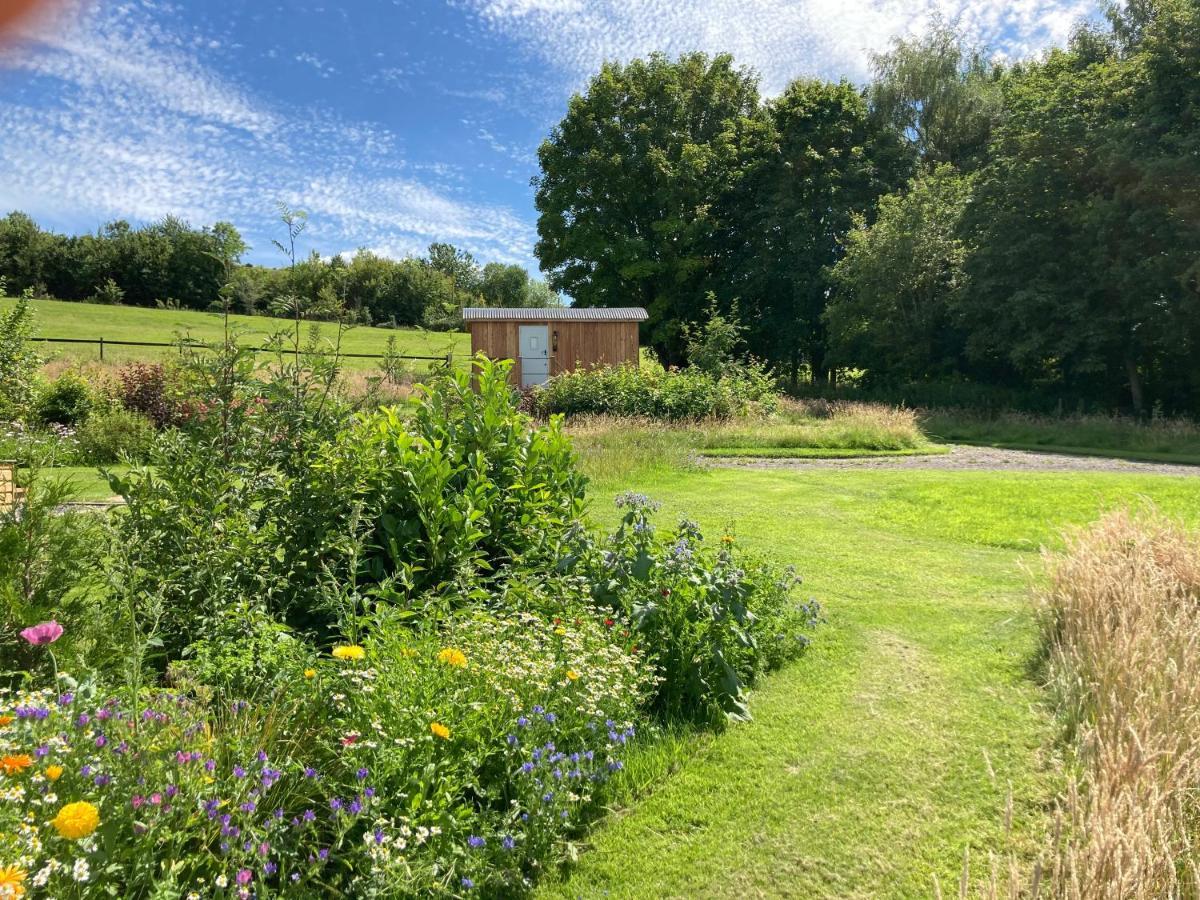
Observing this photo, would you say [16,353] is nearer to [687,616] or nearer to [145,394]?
[687,616]

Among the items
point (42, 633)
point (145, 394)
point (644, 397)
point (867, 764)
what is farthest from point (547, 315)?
point (42, 633)

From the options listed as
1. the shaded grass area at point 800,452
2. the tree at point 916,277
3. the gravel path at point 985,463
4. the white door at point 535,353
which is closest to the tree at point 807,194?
the tree at point 916,277

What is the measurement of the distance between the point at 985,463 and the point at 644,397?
284 inches

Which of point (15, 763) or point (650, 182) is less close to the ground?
point (650, 182)

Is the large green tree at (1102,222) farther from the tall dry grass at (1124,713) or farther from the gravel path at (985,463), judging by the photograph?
the tall dry grass at (1124,713)

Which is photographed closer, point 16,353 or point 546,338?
point 16,353

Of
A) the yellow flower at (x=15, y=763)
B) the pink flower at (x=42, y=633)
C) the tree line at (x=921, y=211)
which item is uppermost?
the tree line at (x=921, y=211)

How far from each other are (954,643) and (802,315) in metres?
27.0

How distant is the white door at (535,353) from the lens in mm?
21719

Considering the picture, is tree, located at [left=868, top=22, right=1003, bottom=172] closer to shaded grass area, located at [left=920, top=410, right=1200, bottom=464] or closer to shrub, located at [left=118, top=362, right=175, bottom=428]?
shaded grass area, located at [left=920, top=410, right=1200, bottom=464]

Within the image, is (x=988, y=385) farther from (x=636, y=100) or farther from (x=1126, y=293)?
(x=636, y=100)

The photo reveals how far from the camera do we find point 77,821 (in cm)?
141

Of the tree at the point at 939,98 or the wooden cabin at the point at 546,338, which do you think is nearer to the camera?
the wooden cabin at the point at 546,338

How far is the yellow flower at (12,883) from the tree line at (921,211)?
21.4 metres
